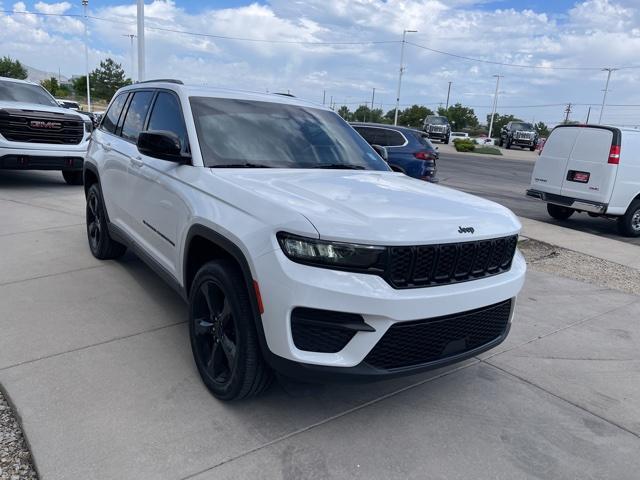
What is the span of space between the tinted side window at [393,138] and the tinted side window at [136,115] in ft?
24.8

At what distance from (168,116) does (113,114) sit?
5.82 feet

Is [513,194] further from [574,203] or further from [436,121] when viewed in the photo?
[436,121]

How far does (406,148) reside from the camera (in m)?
11.4

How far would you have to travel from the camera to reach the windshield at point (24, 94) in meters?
9.98

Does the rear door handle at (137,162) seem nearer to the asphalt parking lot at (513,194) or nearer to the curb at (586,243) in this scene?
the curb at (586,243)

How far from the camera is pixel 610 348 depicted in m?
4.19

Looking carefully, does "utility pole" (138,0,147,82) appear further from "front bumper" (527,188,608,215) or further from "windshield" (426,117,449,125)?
"windshield" (426,117,449,125)

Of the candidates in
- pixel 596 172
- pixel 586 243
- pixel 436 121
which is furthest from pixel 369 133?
pixel 436 121

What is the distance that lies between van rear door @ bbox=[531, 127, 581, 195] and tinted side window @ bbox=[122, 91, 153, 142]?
7798 millimetres

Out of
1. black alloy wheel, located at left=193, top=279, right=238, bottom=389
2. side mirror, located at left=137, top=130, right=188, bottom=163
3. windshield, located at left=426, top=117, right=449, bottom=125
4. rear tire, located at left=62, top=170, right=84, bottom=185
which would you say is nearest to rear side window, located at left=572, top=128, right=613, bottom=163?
side mirror, located at left=137, top=130, right=188, bottom=163

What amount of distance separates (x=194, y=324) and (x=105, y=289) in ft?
6.46

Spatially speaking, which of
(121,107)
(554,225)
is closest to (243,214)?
(121,107)

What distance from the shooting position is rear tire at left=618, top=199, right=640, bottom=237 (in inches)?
361

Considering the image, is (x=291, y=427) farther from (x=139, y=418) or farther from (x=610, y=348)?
(x=610, y=348)
